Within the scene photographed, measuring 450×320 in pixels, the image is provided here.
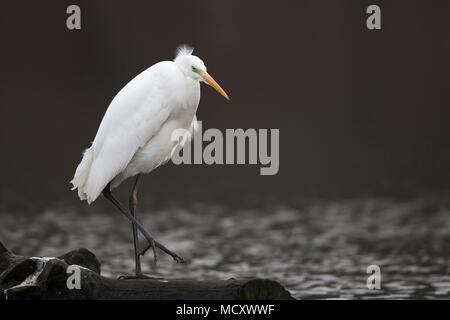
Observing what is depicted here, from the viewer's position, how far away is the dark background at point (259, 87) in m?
18.9

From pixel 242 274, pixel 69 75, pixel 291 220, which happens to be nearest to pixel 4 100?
pixel 69 75

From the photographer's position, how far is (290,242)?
13.5 m

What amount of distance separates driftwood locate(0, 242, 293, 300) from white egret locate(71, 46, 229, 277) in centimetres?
97

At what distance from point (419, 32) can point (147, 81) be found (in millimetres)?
29599

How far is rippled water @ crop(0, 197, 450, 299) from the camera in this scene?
1095cm

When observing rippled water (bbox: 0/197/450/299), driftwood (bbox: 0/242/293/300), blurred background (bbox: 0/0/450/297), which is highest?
blurred background (bbox: 0/0/450/297)

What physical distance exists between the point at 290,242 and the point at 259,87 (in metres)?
15.5

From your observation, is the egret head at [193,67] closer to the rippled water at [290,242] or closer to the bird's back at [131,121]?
the bird's back at [131,121]

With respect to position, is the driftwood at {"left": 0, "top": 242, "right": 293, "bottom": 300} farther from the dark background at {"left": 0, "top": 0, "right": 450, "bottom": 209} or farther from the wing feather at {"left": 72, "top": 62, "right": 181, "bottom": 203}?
the dark background at {"left": 0, "top": 0, "right": 450, "bottom": 209}

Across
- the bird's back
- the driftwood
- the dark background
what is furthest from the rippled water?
the driftwood

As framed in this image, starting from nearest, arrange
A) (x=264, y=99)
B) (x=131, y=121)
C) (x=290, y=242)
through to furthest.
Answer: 1. (x=131, y=121)
2. (x=290, y=242)
3. (x=264, y=99)

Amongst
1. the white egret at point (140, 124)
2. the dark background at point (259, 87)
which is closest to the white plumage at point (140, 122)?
the white egret at point (140, 124)

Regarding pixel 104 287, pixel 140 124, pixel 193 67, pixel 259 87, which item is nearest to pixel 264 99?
pixel 259 87

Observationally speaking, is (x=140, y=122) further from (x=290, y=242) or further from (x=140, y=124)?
(x=290, y=242)
